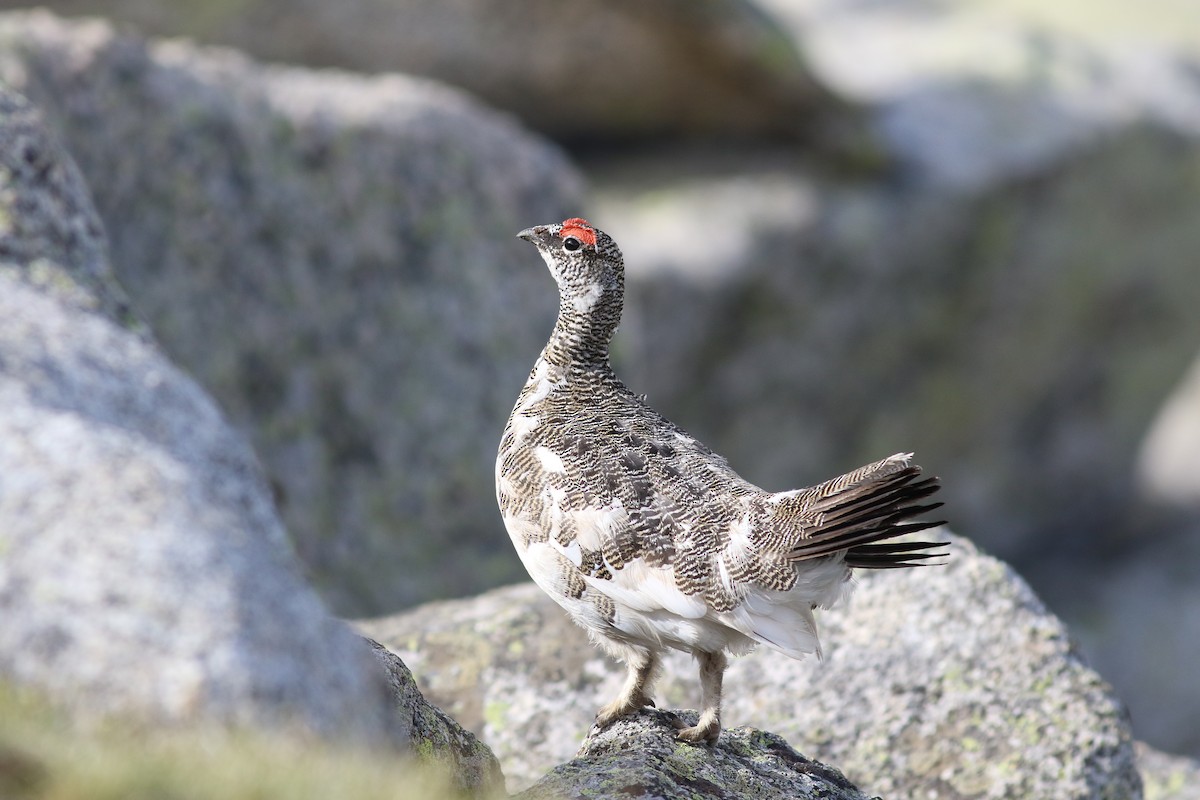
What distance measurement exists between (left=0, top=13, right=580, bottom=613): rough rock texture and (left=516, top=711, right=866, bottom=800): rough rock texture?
17.6ft

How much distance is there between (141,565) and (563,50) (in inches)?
533

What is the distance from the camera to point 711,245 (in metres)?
15.8

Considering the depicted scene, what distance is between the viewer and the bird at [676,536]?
4.80m

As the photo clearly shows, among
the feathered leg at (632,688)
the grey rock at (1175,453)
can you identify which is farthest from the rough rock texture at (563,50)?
the feathered leg at (632,688)

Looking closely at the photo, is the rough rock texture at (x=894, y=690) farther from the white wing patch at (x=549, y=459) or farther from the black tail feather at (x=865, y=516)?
the black tail feather at (x=865, y=516)

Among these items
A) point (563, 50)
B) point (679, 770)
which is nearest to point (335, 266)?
point (563, 50)

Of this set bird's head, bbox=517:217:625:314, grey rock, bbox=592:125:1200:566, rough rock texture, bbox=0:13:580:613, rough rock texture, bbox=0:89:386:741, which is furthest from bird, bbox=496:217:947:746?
grey rock, bbox=592:125:1200:566

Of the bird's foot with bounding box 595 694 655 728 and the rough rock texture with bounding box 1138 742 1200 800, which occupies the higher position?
the rough rock texture with bounding box 1138 742 1200 800

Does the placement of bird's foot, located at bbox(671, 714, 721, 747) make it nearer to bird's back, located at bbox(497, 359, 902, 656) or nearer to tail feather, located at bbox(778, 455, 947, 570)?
bird's back, located at bbox(497, 359, 902, 656)

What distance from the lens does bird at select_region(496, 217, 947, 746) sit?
480cm

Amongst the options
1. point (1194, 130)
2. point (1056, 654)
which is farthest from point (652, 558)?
point (1194, 130)

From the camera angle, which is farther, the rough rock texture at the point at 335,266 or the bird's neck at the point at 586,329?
the rough rock texture at the point at 335,266

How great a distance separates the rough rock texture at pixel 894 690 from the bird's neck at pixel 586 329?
1525mm

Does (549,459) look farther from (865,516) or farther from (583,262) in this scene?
(865,516)
